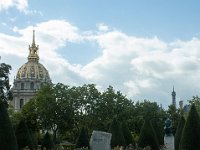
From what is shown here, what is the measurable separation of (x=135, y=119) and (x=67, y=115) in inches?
445

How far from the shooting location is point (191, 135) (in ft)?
96.3

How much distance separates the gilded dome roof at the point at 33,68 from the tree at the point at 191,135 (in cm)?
15484

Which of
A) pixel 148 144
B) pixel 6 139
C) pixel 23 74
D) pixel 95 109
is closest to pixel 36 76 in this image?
pixel 23 74

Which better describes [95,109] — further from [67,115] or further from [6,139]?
[6,139]

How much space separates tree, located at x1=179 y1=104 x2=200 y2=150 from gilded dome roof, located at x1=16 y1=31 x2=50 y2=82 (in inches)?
6096

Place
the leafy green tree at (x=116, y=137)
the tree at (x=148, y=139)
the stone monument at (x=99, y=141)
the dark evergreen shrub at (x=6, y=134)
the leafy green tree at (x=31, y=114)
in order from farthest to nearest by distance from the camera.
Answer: the leafy green tree at (x=31, y=114) < the leafy green tree at (x=116, y=137) < the tree at (x=148, y=139) < the stone monument at (x=99, y=141) < the dark evergreen shrub at (x=6, y=134)

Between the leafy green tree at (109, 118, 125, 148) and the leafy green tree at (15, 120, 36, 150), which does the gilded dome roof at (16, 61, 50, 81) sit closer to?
the leafy green tree at (109, 118, 125, 148)

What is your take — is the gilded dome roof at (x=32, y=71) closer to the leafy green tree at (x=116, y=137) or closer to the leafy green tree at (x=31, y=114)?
the leafy green tree at (x=31, y=114)

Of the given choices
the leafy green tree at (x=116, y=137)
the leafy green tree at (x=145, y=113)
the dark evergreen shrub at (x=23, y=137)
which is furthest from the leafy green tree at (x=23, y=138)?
the leafy green tree at (x=145, y=113)

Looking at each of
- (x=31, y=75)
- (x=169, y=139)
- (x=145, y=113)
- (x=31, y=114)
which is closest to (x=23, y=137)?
(x=169, y=139)

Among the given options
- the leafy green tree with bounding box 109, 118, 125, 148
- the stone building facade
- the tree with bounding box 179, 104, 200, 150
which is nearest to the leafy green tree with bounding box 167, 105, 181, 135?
the leafy green tree with bounding box 109, 118, 125, 148

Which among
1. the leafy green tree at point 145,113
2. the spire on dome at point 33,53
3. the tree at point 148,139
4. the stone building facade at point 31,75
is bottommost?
the tree at point 148,139

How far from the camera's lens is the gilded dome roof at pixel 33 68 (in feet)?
601

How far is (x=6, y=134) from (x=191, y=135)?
36.4ft
